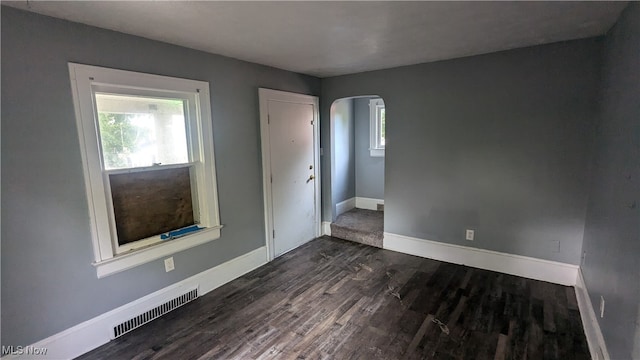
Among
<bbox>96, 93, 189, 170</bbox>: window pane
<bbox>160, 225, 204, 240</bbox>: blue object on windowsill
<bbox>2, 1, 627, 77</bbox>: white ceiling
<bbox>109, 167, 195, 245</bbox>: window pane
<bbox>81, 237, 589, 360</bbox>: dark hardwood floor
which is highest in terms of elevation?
<bbox>2, 1, 627, 77</bbox>: white ceiling

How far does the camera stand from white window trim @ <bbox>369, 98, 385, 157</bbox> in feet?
16.4

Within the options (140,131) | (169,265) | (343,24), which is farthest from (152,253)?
(343,24)

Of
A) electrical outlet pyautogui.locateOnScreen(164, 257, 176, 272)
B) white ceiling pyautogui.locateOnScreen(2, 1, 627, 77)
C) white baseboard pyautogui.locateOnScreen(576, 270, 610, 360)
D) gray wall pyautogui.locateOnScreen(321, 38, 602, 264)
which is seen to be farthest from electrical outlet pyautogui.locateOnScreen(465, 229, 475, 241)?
electrical outlet pyautogui.locateOnScreen(164, 257, 176, 272)

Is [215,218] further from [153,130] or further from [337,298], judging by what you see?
[337,298]

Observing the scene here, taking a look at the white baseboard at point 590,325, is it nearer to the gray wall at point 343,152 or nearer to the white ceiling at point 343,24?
the white ceiling at point 343,24

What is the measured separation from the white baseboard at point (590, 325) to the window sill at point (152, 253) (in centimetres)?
309

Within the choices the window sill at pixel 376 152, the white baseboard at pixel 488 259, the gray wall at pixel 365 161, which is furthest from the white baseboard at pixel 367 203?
the white baseboard at pixel 488 259

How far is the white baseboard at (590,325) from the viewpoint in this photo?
1886mm

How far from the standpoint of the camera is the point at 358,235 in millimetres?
4238

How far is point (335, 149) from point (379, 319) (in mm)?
2717

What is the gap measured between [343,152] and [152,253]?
3.27m

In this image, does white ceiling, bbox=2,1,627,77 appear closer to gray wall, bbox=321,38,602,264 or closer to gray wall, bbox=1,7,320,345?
gray wall, bbox=1,7,320,345

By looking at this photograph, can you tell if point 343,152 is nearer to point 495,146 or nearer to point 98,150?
point 495,146

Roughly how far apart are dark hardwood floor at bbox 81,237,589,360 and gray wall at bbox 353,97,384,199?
207cm
